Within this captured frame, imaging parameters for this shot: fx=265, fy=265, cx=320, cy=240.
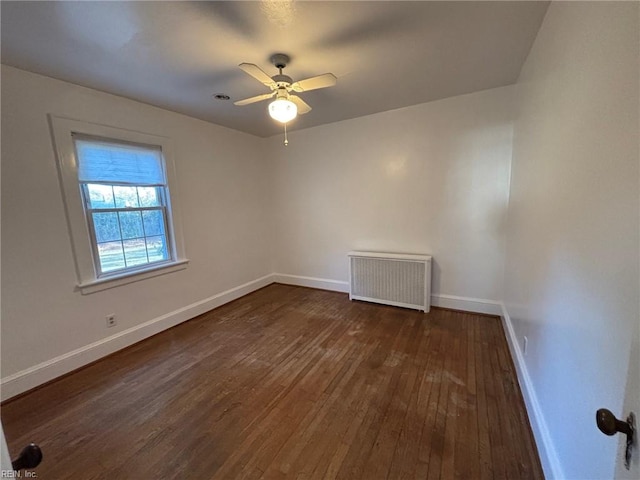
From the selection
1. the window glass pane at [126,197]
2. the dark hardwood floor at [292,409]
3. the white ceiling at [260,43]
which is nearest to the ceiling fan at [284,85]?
the white ceiling at [260,43]

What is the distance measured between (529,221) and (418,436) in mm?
1678

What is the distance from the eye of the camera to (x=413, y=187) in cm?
339

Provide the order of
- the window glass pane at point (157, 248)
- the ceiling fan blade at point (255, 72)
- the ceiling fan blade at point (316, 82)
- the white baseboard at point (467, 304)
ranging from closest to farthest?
the ceiling fan blade at point (255, 72), the ceiling fan blade at point (316, 82), the window glass pane at point (157, 248), the white baseboard at point (467, 304)

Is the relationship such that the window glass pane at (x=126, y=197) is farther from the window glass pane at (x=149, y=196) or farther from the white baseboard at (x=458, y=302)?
the white baseboard at (x=458, y=302)

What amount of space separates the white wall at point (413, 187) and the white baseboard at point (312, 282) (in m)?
0.09

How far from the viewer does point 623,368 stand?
77 cm

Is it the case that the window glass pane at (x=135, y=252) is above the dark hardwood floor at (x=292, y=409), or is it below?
above

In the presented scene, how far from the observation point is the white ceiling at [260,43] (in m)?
1.53

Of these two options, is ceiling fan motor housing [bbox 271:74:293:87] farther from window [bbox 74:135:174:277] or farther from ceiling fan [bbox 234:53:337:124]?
window [bbox 74:135:174:277]

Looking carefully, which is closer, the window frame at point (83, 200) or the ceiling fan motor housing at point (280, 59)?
the ceiling fan motor housing at point (280, 59)

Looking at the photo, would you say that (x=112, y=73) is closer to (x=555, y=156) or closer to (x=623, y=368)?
(x=555, y=156)

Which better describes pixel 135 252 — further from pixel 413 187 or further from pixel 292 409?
pixel 413 187

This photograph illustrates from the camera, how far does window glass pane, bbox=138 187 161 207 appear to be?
9.51 ft

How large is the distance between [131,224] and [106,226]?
0.77 ft
